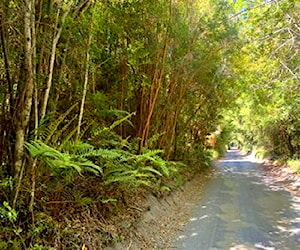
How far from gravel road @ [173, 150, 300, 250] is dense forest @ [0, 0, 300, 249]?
1.12 m

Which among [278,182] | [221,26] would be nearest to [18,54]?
[221,26]

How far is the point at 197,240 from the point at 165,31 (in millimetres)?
3806

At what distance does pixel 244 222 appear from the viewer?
5.87 m

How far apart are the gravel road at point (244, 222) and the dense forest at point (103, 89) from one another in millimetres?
1117

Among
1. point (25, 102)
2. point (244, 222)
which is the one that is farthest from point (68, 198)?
point (244, 222)

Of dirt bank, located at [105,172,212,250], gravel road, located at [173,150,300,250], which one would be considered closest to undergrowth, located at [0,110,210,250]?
dirt bank, located at [105,172,212,250]

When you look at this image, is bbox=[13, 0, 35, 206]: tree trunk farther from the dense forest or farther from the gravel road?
the gravel road

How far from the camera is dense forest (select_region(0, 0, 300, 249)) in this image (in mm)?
3094

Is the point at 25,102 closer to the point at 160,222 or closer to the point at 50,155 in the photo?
the point at 50,155

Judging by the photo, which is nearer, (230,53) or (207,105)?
(230,53)

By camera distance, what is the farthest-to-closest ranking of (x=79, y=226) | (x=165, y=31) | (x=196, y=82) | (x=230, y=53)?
1. (x=196, y=82)
2. (x=230, y=53)
3. (x=165, y=31)
4. (x=79, y=226)

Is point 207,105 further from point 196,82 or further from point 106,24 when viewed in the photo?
point 106,24

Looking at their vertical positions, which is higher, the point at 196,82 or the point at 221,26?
the point at 221,26

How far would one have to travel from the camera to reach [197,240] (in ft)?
16.2
